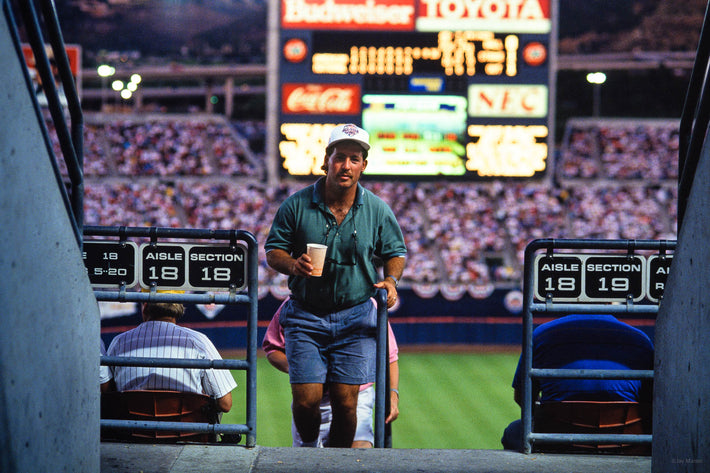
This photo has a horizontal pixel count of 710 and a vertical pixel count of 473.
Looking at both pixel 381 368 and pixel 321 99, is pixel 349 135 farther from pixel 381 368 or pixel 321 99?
pixel 321 99

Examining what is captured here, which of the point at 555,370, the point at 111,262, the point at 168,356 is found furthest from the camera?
the point at 168,356

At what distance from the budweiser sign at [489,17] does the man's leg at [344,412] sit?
487 inches

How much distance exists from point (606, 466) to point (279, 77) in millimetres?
12658

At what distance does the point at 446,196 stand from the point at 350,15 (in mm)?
13697

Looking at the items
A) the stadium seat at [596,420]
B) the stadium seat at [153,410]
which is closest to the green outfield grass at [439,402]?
the stadium seat at [596,420]

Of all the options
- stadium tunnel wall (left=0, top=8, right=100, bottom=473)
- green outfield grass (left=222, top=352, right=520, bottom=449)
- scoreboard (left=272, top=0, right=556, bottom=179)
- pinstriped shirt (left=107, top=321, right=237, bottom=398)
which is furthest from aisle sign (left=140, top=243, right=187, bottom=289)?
scoreboard (left=272, top=0, right=556, bottom=179)

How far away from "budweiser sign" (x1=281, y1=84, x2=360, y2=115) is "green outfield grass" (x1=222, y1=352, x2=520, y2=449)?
15.5ft

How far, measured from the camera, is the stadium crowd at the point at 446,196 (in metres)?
25.1

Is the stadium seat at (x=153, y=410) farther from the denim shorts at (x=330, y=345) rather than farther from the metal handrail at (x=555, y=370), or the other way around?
the metal handrail at (x=555, y=370)

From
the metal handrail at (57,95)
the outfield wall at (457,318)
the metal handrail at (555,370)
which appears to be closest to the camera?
the metal handrail at (57,95)

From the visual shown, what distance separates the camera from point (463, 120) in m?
15.6

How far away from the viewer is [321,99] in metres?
15.3

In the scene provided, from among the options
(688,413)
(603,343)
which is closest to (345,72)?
(603,343)

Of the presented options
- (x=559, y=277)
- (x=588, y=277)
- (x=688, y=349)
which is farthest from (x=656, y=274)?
(x=688, y=349)
